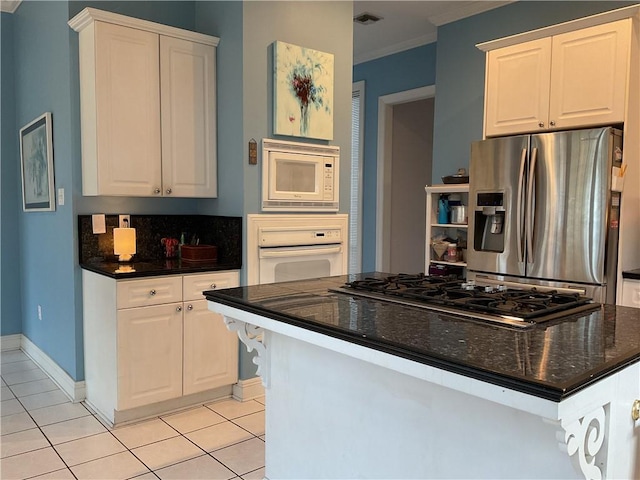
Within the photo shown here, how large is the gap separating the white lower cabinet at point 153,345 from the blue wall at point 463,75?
2301mm

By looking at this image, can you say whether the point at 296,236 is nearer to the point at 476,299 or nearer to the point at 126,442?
the point at 126,442

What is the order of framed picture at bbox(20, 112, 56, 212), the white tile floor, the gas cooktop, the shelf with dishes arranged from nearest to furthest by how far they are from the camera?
the gas cooktop < the white tile floor < framed picture at bbox(20, 112, 56, 212) < the shelf with dishes

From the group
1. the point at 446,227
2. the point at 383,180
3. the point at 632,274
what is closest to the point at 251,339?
the point at 632,274

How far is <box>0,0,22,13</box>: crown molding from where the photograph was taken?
13.1ft

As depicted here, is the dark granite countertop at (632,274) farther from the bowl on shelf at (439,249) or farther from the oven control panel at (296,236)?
the oven control panel at (296,236)

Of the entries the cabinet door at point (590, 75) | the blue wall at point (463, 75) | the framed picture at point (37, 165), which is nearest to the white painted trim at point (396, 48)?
the blue wall at point (463, 75)

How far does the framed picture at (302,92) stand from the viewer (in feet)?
10.5

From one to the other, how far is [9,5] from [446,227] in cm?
400

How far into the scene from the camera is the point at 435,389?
1.40 meters

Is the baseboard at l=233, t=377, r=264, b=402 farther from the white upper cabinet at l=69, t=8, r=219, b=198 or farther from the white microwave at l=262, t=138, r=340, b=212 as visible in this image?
the white upper cabinet at l=69, t=8, r=219, b=198

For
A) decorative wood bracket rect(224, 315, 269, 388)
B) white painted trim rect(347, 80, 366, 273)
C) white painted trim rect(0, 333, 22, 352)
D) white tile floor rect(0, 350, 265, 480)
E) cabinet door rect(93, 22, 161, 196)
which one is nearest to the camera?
decorative wood bracket rect(224, 315, 269, 388)

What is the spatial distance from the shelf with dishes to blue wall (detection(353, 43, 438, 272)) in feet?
4.33

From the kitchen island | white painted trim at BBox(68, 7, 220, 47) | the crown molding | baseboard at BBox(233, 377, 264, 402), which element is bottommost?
baseboard at BBox(233, 377, 264, 402)

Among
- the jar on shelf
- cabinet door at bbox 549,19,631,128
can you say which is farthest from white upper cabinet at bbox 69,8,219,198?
cabinet door at bbox 549,19,631,128
